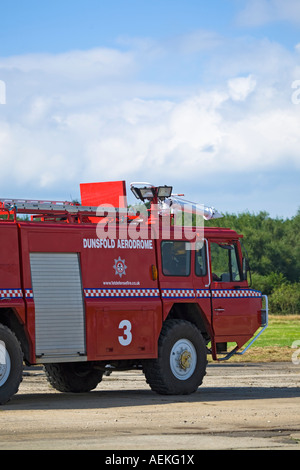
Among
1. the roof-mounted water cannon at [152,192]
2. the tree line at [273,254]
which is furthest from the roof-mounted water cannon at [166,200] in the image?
the tree line at [273,254]

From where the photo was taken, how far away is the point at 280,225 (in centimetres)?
11212

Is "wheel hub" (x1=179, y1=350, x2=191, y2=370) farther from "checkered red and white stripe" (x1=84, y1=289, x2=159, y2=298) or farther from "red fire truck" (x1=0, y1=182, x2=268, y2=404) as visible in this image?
"checkered red and white stripe" (x1=84, y1=289, x2=159, y2=298)

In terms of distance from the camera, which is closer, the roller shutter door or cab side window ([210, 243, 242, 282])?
the roller shutter door

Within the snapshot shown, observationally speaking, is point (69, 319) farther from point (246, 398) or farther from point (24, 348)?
point (246, 398)

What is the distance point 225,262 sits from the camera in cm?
1947

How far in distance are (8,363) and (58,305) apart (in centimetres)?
139

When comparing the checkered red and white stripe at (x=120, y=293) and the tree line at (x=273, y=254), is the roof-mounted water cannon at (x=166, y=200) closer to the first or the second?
the checkered red and white stripe at (x=120, y=293)

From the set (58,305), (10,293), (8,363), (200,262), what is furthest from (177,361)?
(10,293)

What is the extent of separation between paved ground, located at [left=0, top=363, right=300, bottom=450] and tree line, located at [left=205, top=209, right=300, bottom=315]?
57.0 m

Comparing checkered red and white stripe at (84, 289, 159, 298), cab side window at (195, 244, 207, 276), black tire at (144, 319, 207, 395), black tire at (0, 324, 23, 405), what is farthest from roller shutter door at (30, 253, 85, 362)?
cab side window at (195, 244, 207, 276)

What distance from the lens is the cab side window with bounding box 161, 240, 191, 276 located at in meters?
18.4

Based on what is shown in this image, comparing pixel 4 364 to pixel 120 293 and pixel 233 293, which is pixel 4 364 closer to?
pixel 120 293
